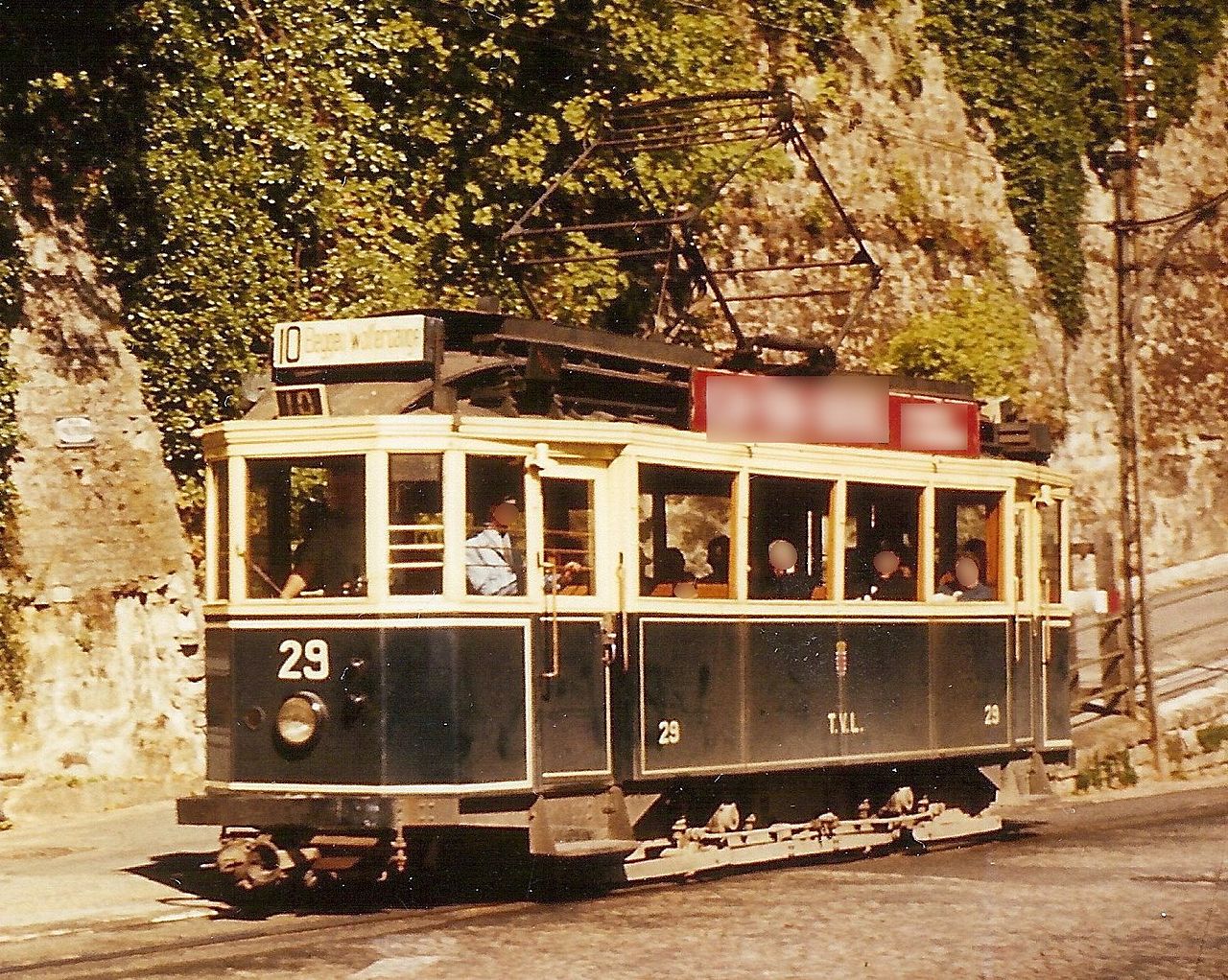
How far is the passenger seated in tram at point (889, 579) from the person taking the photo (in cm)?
1466

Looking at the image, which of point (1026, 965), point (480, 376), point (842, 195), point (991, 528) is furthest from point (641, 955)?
point (842, 195)

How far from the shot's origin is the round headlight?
38.7 ft

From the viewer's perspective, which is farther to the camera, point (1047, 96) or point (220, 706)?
A: point (1047, 96)

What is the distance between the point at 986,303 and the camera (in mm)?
26438

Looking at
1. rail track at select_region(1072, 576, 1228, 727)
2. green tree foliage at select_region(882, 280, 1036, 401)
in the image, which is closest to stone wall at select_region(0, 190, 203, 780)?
rail track at select_region(1072, 576, 1228, 727)

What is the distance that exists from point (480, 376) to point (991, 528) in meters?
4.97

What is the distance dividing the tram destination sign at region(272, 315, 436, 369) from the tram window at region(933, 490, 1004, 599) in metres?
4.61

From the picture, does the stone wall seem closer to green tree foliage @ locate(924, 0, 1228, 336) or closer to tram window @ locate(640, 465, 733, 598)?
tram window @ locate(640, 465, 733, 598)

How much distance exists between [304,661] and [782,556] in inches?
134

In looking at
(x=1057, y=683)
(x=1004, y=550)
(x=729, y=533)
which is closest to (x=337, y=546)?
(x=729, y=533)

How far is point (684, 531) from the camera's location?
1338cm

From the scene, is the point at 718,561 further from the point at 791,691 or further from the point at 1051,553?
the point at 1051,553

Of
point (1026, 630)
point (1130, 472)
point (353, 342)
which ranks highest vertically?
point (353, 342)

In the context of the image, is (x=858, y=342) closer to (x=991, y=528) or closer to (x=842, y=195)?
(x=842, y=195)
